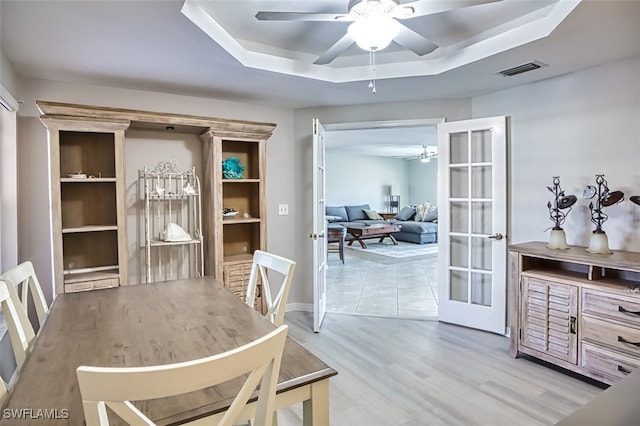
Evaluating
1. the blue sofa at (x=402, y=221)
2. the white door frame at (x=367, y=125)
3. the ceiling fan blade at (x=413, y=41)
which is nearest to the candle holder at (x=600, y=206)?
the white door frame at (x=367, y=125)

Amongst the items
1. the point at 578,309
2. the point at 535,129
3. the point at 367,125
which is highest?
the point at 367,125

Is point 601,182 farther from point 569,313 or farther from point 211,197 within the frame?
point 211,197

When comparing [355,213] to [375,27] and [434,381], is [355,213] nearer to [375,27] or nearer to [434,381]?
[434,381]

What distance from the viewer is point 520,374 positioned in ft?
8.68

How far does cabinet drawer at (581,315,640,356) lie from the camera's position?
2.28m

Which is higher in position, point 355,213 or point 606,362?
point 355,213

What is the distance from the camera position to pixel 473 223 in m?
3.62

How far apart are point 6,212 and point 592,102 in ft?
13.8

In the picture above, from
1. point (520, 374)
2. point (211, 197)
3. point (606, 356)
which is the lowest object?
point (520, 374)

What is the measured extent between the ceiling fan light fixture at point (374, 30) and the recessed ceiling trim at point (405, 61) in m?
0.86

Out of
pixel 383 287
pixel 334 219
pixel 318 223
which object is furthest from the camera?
pixel 334 219

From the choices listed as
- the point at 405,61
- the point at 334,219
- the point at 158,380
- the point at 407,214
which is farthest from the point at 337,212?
the point at 158,380

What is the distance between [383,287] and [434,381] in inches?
101

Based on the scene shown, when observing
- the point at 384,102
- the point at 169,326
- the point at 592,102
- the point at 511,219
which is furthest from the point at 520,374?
the point at 384,102
